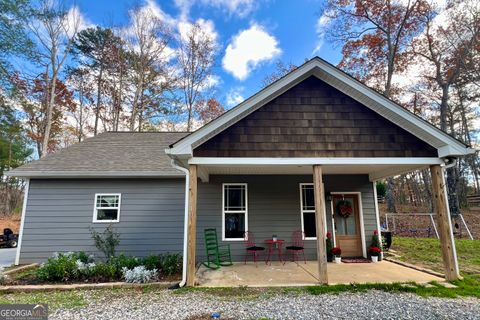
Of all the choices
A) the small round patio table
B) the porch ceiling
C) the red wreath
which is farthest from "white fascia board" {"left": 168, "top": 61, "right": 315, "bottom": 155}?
the red wreath

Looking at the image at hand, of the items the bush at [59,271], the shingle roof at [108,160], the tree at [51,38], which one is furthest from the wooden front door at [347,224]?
the tree at [51,38]

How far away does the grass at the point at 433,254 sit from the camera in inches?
245

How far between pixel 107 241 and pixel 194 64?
44.6 ft

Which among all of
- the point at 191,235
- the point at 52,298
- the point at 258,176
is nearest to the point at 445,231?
the point at 258,176

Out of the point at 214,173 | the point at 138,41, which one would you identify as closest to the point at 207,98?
the point at 138,41

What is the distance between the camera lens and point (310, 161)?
5219 mm

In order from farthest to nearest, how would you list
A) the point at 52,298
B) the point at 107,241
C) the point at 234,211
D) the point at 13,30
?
the point at 13,30 < the point at 234,211 < the point at 107,241 < the point at 52,298

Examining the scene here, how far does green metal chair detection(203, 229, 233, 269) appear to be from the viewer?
6530 mm

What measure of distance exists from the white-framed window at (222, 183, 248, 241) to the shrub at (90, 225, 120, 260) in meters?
2.97

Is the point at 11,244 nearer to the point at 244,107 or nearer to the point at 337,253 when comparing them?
the point at 244,107

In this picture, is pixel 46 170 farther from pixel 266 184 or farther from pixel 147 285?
pixel 266 184

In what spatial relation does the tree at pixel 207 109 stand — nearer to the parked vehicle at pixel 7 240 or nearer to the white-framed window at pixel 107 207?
the white-framed window at pixel 107 207

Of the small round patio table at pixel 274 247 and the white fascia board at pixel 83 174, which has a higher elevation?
the white fascia board at pixel 83 174

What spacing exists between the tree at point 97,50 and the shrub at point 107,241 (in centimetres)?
1339
